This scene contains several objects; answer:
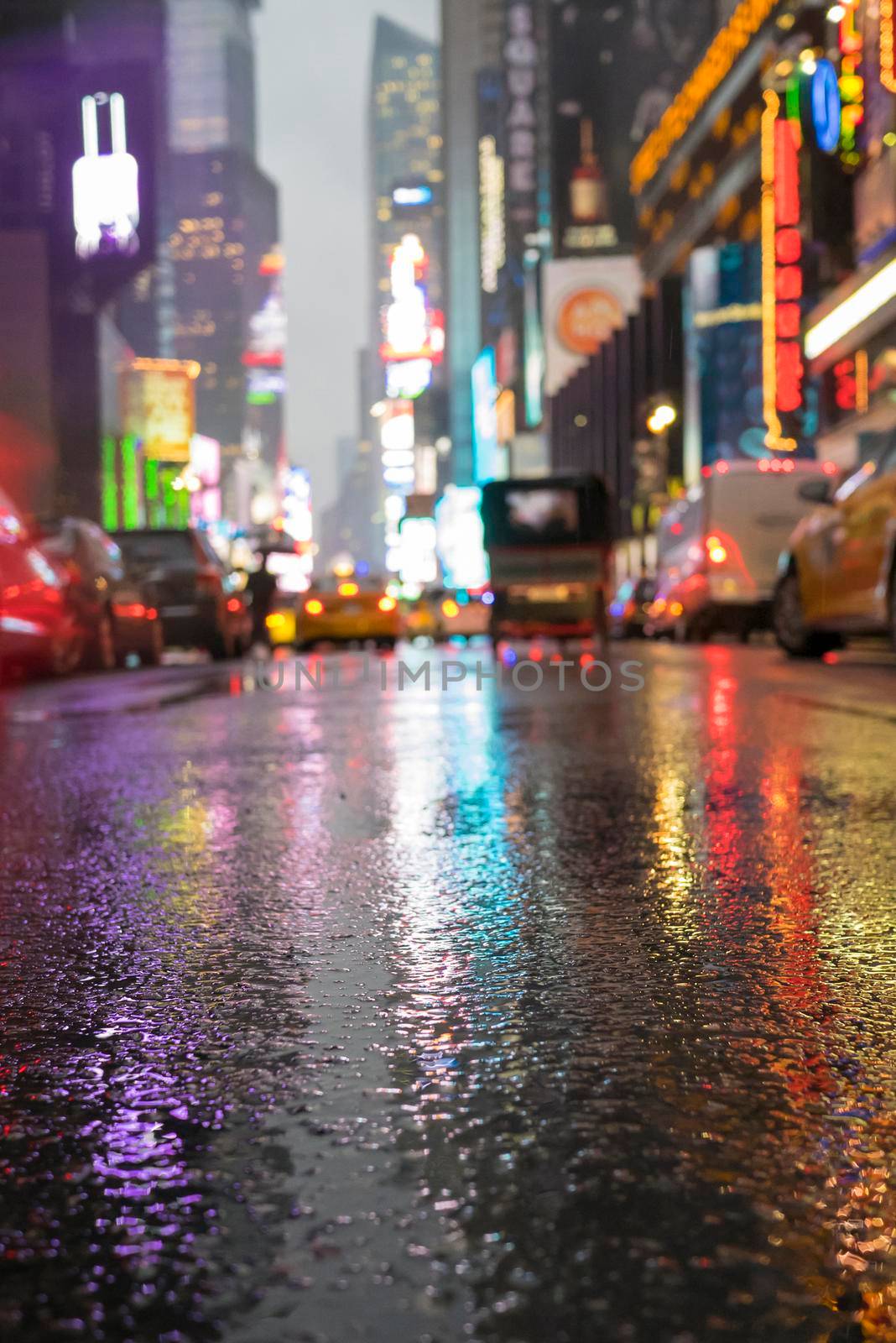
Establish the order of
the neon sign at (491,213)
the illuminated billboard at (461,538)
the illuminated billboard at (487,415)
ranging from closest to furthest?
the illuminated billboard at (461,538)
the neon sign at (491,213)
the illuminated billboard at (487,415)

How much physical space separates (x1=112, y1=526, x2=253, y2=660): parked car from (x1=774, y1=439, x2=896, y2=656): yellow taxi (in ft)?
26.8

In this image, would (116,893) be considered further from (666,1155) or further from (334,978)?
(666,1155)

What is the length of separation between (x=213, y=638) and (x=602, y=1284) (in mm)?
19834

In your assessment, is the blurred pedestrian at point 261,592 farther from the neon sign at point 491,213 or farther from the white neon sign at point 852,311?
the neon sign at point 491,213

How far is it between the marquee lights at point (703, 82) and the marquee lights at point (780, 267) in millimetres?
Answer: 18312

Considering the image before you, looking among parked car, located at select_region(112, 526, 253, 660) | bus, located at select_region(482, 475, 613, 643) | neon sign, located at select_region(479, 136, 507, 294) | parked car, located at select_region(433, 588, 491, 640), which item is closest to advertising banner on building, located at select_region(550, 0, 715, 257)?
neon sign, located at select_region(479, 136, 507, 294)

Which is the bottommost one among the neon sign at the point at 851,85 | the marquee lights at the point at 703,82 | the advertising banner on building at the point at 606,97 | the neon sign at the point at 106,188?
the neon sign at the point at 851,85

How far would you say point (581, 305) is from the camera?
354ft

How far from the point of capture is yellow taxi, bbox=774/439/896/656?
460 inches

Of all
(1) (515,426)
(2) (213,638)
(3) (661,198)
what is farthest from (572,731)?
(1) (515,426)

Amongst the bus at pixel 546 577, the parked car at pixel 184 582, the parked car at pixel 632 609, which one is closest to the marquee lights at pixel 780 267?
the parked car at pixel 632 609

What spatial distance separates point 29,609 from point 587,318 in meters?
98.6

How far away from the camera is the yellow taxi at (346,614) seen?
100ft

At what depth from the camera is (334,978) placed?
9.58ft
